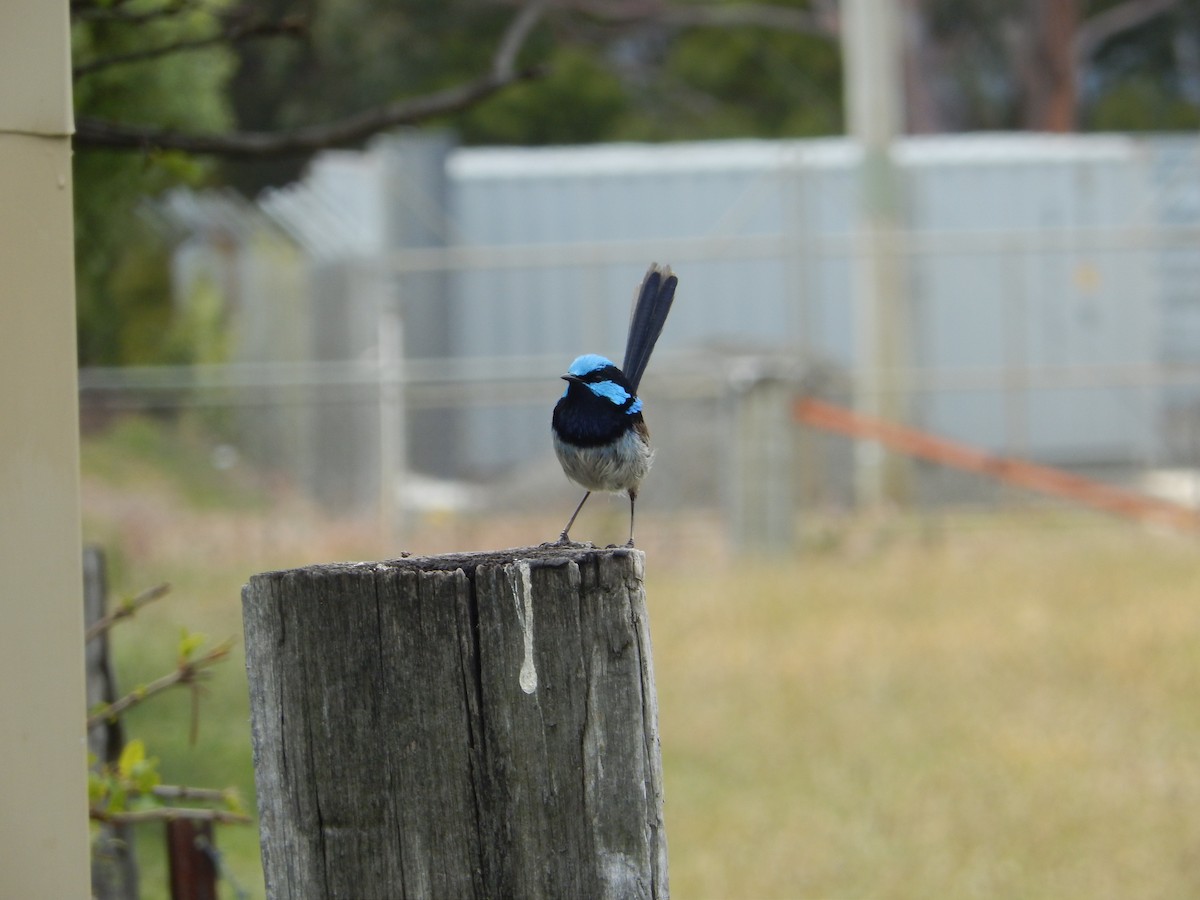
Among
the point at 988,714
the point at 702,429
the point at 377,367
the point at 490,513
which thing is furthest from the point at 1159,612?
the point at 377,367

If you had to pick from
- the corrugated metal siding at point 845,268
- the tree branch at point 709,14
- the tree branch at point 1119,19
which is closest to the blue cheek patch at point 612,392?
the corrugated metal siding at point 845,268

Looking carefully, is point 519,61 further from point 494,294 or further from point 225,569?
point 225,569

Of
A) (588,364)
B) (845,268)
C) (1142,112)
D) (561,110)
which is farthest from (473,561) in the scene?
(1142,112)

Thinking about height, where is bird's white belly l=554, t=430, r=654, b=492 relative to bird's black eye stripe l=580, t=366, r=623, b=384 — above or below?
below

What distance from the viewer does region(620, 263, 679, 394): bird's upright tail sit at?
3.00 metres

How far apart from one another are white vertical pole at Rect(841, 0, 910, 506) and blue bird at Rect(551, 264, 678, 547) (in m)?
12.9

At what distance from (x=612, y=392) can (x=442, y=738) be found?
63.4 inches

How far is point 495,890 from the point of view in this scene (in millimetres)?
1788

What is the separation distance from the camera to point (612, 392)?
333 centimetres

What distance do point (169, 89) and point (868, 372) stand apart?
→ 986 centimetres

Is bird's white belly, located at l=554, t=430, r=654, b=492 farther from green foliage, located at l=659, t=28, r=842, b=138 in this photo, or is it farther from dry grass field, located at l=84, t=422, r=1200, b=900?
green foliage, located at l=659, t=28, r=842, b=138

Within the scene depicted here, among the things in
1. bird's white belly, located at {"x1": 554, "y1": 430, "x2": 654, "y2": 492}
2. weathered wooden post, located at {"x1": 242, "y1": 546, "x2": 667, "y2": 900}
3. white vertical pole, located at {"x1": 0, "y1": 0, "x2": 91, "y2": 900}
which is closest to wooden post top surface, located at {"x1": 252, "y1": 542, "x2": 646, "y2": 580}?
weathered wooden post, located at {"x1": 242, "y1": 546, "x2": 667, "y2": 900}

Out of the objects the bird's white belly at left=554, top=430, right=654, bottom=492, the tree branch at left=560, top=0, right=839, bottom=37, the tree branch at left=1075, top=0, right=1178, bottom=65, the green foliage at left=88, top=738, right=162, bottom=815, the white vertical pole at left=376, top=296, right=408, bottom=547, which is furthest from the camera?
the tree branch at left=1075, top=0, right=1178, bottom=65

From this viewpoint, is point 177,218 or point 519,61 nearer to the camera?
point 177,218
